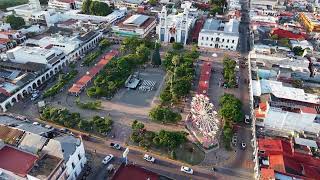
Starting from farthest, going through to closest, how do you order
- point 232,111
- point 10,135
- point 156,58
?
1. point 156,58
2. point 232,111
3. point 10,135

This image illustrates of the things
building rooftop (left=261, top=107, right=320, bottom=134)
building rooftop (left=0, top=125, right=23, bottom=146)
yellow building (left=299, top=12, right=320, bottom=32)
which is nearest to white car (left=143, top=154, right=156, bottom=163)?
building rooftop (left=0, top=125, right=23, bottom=146)

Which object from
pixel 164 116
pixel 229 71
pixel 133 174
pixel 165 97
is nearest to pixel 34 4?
pixel 165 97

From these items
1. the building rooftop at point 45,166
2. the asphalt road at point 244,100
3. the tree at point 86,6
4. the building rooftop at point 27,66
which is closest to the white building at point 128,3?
the tree at point 86,6

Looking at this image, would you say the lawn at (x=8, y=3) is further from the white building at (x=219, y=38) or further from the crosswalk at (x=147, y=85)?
the white building at (x=219, y=38)

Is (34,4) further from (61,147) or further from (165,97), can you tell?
(61,147)

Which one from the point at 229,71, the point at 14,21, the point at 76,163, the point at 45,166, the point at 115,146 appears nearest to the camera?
the point at 45,166

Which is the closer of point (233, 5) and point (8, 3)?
point (233, 5)
